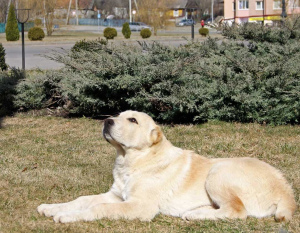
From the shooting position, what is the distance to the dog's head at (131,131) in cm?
439

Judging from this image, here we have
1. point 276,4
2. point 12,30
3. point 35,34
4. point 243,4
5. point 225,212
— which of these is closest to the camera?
point 225,212

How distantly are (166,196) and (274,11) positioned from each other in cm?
6747

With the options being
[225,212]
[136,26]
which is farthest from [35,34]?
[225,212]

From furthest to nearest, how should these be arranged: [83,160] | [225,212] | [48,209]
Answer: [83,160]
[48,209]
[225,212]

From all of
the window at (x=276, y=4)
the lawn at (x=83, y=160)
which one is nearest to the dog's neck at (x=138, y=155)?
the lawn at (x=83, y=160)

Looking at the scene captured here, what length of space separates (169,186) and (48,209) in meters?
1.21

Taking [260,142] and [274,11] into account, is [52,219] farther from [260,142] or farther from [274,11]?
[274,11]

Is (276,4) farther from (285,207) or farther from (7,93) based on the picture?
(285,207)

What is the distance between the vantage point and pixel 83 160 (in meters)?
6.71

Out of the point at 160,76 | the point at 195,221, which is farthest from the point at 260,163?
the point at 160,76

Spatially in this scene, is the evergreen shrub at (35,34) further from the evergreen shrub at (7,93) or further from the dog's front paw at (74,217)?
the dog's front paw at (74,217)

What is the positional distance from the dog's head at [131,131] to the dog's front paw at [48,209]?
2.83 ft

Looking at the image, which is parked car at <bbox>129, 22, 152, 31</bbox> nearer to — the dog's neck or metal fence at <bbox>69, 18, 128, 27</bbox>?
metal fence at <bbox>69, 18, 128, 27</bbox>

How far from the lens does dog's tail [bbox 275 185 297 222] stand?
418cm
